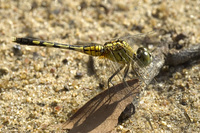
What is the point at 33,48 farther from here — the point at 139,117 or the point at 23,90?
the point at 139,117

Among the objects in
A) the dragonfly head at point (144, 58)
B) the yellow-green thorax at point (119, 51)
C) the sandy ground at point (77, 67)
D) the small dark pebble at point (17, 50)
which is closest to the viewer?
the sandy ground at point (77, 67)

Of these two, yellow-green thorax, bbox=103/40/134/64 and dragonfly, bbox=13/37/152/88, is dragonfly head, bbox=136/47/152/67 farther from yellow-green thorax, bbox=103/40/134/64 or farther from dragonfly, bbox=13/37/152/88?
yellow-green thorax, bbox=103/40/134/64

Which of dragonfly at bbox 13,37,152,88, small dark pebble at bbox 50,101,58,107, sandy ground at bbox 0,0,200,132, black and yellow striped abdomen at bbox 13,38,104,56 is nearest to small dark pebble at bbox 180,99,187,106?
sandy ground at bbox 0,0,200,132

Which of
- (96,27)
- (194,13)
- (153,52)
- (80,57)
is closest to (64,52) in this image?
(80,57)

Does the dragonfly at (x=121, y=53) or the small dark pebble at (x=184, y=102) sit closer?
the small dark pebble at (x=184, y=102)

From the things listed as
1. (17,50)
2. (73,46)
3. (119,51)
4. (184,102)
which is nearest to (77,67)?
(73,46)

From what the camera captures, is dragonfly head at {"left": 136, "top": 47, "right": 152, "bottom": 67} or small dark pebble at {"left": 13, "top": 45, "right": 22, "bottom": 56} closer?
dragonfly head at {"left": 136, "top": 47, "right": 152, "bottom": 67}

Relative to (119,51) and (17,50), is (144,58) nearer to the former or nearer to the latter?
(119,51)

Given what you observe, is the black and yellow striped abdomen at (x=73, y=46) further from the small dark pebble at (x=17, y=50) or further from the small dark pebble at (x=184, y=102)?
the small dark pebble at (x=184, y=102)

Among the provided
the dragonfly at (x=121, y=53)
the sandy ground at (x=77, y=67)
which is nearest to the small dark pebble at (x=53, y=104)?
the sandy ground at (x=77, y=67)
